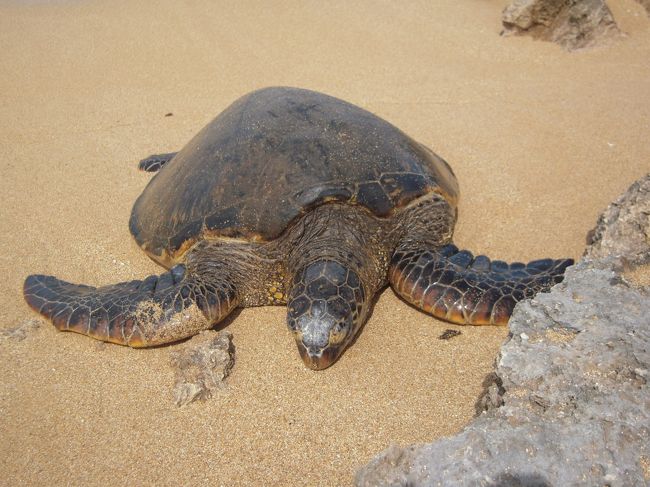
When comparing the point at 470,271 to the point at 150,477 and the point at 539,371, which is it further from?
the point at 150,477

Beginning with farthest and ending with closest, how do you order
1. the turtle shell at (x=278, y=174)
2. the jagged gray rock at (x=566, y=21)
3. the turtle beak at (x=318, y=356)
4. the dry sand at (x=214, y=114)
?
the jagged gray rock at (x=566, y=21) < the turtle shell at (x=278, y=174) < the turtle beak at (x=318, y=356) < the dry sand at (x=214, y=114)

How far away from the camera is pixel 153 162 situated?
202 inches

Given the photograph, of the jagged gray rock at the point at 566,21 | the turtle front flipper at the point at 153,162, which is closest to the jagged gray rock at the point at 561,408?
the turtle front flipper at the point at 153,162

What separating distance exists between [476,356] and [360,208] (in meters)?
1.20

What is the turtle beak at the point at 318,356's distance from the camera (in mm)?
2752

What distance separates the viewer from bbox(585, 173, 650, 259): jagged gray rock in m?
2.90

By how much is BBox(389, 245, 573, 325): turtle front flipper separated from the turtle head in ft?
1.44

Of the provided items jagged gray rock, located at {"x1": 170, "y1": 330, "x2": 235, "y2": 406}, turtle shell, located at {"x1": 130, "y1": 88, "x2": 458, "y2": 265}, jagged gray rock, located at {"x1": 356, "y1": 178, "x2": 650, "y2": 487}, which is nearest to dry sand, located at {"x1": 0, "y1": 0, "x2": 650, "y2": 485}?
jagged gray rock, located at {"x1": 170, "y1": 330, "x2": 235, "y2": 406}

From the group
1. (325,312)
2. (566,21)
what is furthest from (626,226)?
(566,21)

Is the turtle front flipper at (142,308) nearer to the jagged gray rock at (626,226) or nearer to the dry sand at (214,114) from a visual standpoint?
the dry sand at (214,114)

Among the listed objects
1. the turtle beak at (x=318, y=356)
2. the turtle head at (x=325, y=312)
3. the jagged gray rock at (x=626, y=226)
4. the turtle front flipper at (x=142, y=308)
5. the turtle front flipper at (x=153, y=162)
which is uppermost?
the jagged gray rock at (x=626, y=226)

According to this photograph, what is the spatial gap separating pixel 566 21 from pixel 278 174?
6159mm

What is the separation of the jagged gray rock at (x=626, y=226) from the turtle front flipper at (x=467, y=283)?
237 millimetres

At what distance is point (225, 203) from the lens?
3.45 meters
